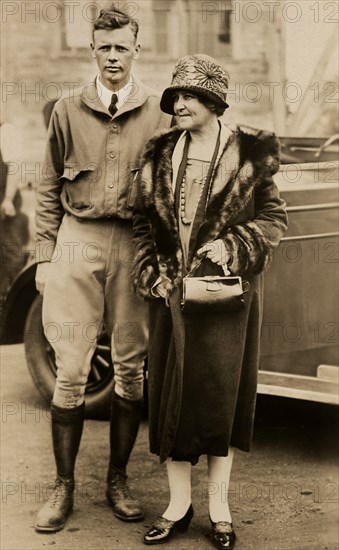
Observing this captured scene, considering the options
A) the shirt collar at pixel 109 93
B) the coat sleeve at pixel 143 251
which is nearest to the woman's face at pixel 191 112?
the coat sleeve at pixel 143 251

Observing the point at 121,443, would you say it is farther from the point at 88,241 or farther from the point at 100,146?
the point at 100,146

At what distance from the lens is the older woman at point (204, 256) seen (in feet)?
10.9

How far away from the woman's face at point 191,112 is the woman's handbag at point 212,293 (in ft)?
1.75

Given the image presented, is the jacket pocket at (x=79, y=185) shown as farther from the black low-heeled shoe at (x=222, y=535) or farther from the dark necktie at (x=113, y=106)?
the black low-heeled shoe at (x=222, y=535)

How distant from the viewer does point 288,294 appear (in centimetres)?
443

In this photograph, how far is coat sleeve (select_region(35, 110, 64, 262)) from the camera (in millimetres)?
3713

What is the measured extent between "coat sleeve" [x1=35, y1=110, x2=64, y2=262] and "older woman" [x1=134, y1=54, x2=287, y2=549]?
1.46 ft

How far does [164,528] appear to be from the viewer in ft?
11.4

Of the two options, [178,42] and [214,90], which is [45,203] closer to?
[214,90]

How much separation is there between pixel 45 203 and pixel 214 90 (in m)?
0.90

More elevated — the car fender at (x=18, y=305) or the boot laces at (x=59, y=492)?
the car fender at (x=18, y=305)

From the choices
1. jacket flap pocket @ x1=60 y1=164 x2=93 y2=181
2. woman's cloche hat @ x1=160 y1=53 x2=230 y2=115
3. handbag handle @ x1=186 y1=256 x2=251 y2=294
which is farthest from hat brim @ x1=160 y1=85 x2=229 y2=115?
handbag handle @ x1=186 y1=256 x2=251 y2=294

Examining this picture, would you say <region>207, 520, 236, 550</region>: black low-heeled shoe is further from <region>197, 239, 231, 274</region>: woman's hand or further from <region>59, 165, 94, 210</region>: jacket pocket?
<region>59, 165, 94, 210</region>: jacket pocket

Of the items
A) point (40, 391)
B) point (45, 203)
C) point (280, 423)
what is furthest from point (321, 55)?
point (40, 391)
